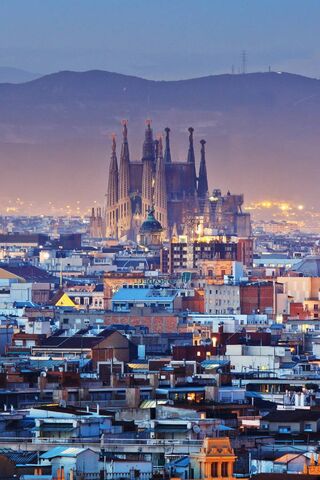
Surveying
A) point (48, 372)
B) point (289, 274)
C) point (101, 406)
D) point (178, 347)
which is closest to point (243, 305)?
point (289, 274)

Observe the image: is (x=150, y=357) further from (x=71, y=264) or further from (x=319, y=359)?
(x=71, y=264)

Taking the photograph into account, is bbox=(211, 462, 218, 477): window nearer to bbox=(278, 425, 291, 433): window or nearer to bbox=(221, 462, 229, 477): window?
bbox=(221, 462, 229, 477): window

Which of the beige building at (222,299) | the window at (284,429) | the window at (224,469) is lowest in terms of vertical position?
the window at (224,469)

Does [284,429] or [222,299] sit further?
[222,299]

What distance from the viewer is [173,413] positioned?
49469mm

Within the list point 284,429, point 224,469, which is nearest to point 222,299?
point 284,429

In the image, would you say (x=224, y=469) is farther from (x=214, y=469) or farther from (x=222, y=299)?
(x=222, y=299)

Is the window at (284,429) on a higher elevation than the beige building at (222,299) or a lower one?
lower

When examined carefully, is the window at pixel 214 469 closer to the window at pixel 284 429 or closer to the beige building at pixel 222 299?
the window at pixel 284 429

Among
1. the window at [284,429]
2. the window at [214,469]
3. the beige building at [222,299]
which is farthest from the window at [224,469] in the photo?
the beige building at [222,299]

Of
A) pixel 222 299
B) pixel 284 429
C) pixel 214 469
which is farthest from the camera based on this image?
pixel 222 299

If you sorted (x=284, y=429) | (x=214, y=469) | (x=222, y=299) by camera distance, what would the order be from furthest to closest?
(x=222, y=299) < (x=284, y=429) < (x=214, y=469)

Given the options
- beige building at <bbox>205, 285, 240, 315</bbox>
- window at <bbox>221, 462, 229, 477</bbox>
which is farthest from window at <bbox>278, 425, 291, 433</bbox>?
beige building at <bbox>205, 285, 240, 315</bbox>

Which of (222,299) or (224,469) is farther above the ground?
(222,299)
